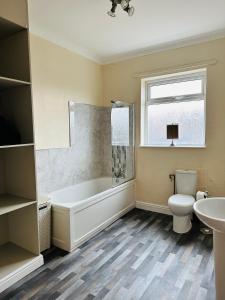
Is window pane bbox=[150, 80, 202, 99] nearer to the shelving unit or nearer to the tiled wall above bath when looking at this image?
the tiled wall above bath

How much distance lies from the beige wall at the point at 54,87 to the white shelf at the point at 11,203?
903mm

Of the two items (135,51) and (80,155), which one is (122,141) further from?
(135,51)

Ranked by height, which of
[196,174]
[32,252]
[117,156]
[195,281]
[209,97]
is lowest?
[195,281]

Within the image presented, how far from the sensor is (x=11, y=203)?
5.78ft

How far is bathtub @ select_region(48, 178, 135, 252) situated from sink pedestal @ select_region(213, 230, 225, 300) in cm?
144

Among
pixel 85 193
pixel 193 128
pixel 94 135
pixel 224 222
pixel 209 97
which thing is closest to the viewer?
pixel 224 222

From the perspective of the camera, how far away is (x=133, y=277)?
6.31 feet

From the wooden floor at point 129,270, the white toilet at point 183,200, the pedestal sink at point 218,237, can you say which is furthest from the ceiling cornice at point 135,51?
the wooden floor at point 129,270

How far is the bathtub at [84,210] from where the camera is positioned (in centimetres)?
233

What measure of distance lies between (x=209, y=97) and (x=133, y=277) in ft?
7.97

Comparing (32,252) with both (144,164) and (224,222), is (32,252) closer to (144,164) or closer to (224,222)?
(224,222)

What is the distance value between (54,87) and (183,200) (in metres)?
2.31

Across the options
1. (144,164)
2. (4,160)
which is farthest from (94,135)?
(4,160)

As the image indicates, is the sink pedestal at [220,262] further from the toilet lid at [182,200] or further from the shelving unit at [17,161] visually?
the shelving unit at [17,161]
